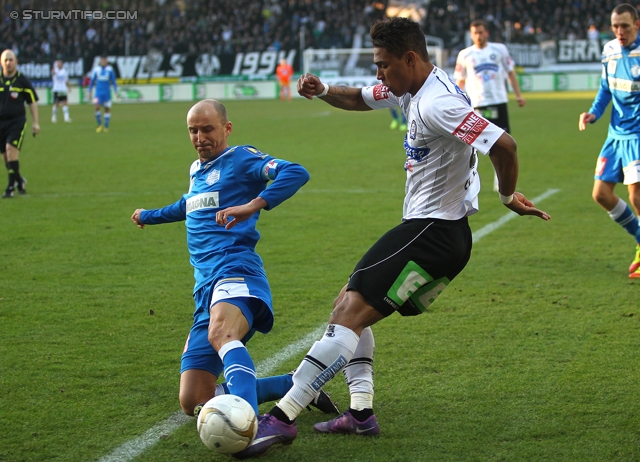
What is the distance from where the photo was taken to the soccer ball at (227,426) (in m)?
3.24

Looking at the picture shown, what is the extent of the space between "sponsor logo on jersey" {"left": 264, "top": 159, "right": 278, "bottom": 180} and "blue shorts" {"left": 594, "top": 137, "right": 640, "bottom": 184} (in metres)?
4.10

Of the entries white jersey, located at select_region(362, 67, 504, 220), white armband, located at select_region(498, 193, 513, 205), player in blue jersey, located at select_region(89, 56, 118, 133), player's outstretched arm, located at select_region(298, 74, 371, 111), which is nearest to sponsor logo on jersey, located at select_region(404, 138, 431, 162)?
white jersey, located at select_region(362, 67, 504, 220)

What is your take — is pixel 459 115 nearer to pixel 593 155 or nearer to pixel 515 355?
pixel 515 355

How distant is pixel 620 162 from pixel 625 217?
534 mm

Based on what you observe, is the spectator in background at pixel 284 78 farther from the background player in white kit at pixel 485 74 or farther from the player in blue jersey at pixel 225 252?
the player in blue jersey at pixel 225 252

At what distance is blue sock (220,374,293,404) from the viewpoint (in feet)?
13.0

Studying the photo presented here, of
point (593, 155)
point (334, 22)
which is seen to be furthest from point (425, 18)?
point (593, 155)

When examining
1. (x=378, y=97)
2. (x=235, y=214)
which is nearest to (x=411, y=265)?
(x=235, y=214)

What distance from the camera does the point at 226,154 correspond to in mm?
4051

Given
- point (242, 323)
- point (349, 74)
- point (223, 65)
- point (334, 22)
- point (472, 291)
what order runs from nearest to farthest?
1. point (242, 323)
2. point (472, 291)
3. point (349, 74)
4. point (223, 65)
5. point (334, 22)

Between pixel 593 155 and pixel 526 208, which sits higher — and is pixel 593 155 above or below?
below

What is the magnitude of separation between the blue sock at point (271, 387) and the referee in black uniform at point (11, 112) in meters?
9.22

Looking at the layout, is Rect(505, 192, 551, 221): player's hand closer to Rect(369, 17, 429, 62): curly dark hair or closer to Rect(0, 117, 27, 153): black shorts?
Rect(369, 17, 429, 62): curly dark hair

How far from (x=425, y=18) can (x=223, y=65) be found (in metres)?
12.5
